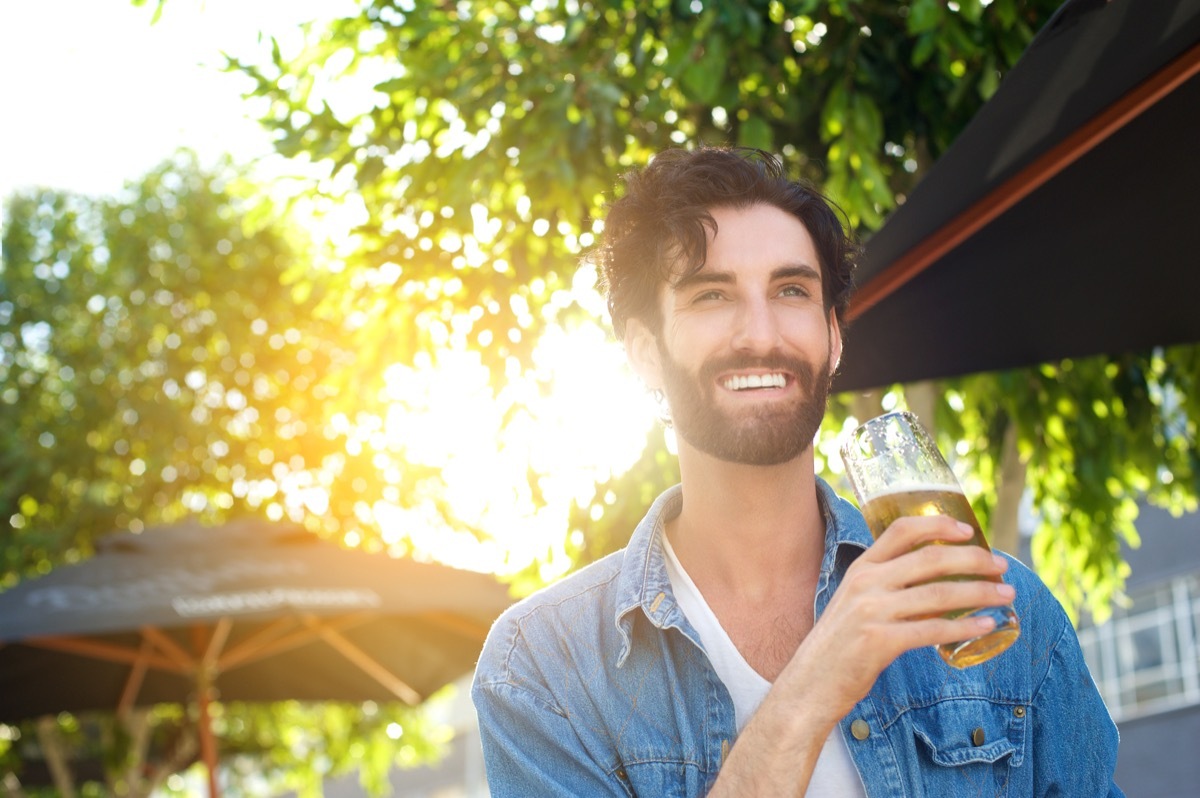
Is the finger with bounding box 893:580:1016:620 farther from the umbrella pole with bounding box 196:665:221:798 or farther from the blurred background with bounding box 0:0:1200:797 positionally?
the umbrella pole with bounding box 196:665:221:798

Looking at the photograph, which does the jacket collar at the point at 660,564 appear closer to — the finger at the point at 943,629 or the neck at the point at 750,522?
the neck at the point at 750,522

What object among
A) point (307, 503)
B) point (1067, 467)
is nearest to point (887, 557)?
point (1067, 467)

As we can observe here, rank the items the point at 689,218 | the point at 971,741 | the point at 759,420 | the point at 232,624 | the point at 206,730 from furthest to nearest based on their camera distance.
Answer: the point at 232,624 < the point at 206,730 < the point at 689,218 < the point at 759,420 < the point at 971,741

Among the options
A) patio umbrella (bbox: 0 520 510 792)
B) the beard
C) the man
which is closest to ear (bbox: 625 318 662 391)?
the man

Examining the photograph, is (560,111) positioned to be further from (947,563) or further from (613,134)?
(947,563)

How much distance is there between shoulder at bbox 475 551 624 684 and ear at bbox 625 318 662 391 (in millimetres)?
351

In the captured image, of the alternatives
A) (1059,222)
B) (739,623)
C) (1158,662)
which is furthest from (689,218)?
(1158,662)

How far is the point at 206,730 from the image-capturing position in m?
7.60

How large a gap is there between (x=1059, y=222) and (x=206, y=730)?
5.96 metres

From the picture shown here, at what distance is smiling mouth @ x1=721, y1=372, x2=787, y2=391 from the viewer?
2.14 m

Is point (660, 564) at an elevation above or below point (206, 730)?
above

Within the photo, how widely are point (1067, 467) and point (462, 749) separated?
43.9 m

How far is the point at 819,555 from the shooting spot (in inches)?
92.8

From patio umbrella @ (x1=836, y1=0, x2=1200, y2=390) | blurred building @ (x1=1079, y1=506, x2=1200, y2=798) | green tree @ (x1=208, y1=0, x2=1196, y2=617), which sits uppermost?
green tree @ (x1=208, y1=0, x2=1196, y2=617)
